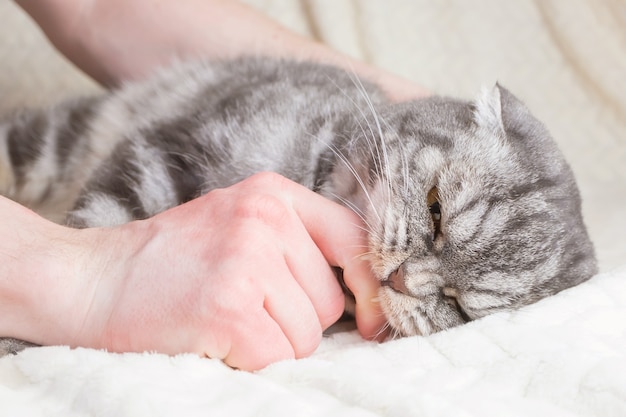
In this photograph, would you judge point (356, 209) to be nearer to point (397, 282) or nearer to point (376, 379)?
point (397, 282)

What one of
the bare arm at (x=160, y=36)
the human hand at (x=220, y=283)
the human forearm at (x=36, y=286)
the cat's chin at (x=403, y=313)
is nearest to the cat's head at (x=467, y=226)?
the cat's chin at (x=403, y=313)

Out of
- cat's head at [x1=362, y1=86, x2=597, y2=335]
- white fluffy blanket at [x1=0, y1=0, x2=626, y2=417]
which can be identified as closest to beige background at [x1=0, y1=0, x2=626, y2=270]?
white fluffy blanket at [x1=0, y1=0, x2=626, y2=417]

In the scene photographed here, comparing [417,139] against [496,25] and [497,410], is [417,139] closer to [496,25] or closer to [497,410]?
[497,410]

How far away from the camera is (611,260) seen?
56.5 inches

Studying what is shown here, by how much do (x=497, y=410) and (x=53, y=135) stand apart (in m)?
1.48

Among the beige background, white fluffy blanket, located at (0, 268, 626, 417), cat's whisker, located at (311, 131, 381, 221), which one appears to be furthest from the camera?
the beige background

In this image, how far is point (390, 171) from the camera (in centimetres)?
107

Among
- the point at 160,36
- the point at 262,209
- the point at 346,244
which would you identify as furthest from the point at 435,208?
the point at 160,36

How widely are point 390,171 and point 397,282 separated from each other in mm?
187

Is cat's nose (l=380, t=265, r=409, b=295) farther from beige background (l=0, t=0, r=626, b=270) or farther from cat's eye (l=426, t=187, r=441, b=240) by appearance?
Result: beige background (l=0, t=0, r=626, b=270)

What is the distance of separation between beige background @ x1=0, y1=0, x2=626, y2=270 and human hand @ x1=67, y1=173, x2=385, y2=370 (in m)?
1.38

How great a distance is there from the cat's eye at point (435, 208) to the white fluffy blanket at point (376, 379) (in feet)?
0.53

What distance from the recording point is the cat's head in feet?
3.22

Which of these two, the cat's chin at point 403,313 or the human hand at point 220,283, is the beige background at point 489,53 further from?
the human hand at point 220,283
